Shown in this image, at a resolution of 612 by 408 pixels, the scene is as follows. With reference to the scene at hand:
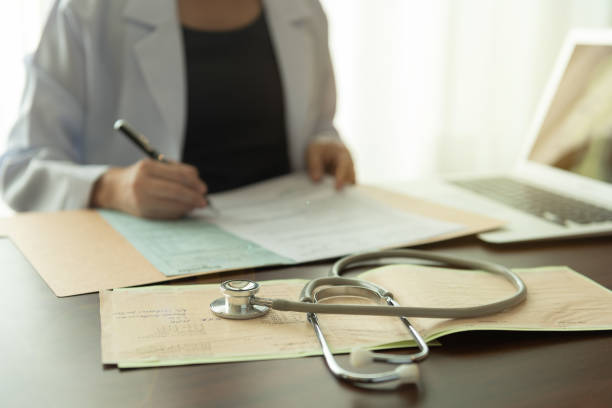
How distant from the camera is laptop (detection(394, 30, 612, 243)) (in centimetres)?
86

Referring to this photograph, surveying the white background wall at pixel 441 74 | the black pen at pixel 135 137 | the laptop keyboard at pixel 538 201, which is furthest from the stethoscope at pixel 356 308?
the white background wall at pixel 441 74

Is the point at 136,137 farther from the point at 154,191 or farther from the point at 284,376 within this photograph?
the point at 284,376

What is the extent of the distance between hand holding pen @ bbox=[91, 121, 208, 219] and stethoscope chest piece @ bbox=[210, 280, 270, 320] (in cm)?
35

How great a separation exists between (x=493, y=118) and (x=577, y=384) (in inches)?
84.7

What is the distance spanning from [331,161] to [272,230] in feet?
1.42

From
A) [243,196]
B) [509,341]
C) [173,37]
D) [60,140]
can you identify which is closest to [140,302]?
[509,341]

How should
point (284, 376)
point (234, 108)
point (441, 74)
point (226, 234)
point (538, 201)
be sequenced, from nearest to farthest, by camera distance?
point (284, 376) → point (226, 234) → point (538, 201) → point (234, 108) → point (441, 74)

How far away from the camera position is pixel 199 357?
0.43 meters

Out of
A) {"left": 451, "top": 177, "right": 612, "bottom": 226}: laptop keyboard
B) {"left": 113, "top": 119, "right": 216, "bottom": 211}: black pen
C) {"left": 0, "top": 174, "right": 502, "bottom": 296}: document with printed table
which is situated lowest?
{"left": 451, "top": 177, "right": 612, "bottom": 226}: laptop keyboard

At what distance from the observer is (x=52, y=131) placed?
1.01m

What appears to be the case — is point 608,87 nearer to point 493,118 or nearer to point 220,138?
point 220,138

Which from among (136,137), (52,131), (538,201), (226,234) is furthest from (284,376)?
(52,131)

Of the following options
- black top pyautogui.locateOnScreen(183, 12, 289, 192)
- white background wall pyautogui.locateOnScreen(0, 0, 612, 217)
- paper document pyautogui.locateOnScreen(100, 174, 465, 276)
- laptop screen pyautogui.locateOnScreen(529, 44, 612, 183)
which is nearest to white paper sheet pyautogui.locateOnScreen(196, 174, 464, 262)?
paper document pyautogui.locateOnScreen(100, 174, 465, 276)

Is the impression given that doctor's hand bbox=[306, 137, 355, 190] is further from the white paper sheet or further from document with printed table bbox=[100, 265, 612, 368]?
document with printed table bbox=[100, 265, 612, 368]
